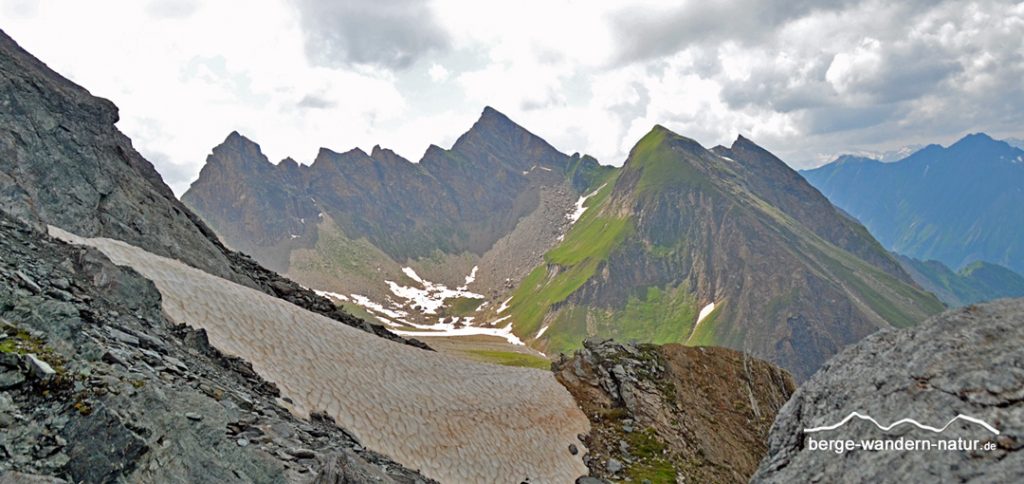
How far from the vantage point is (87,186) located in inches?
1628

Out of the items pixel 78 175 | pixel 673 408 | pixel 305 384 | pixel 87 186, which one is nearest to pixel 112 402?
pixel 305 384

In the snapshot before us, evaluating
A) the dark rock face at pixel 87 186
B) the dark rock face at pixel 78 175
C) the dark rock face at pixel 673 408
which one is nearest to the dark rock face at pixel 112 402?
the dark rock face at pixel 673 408

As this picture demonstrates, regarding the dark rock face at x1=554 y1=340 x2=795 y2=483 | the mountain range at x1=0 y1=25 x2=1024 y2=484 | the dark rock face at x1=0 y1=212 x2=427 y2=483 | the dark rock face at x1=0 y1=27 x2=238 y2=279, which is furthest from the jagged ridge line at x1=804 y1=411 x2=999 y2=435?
the dark rock face at x1=0 y1=27 x2=238 y2=279

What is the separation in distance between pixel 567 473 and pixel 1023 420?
84.6 ft

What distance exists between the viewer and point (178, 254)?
38750 millimetres

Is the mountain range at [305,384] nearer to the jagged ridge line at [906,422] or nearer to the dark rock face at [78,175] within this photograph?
the jagged ridge line at [906,422]

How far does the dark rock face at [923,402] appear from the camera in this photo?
5.80 meters

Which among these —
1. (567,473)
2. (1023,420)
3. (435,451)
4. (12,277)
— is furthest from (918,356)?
(567,473)

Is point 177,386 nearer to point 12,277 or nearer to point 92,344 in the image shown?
point 92,344

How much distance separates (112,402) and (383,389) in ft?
57.6

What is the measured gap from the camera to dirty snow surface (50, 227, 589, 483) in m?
23.8

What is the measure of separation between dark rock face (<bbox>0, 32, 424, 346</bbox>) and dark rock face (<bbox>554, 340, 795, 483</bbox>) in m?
16.2

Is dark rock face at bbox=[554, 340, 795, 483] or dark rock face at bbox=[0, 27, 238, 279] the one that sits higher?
dark rock face at bbox=[0, 27, 238, 279]

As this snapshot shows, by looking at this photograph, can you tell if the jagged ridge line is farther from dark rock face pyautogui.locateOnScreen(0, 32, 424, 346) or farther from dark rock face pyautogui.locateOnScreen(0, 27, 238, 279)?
dark rock face pyautogui.locateOnScreen(0, 27, 238, 279)
